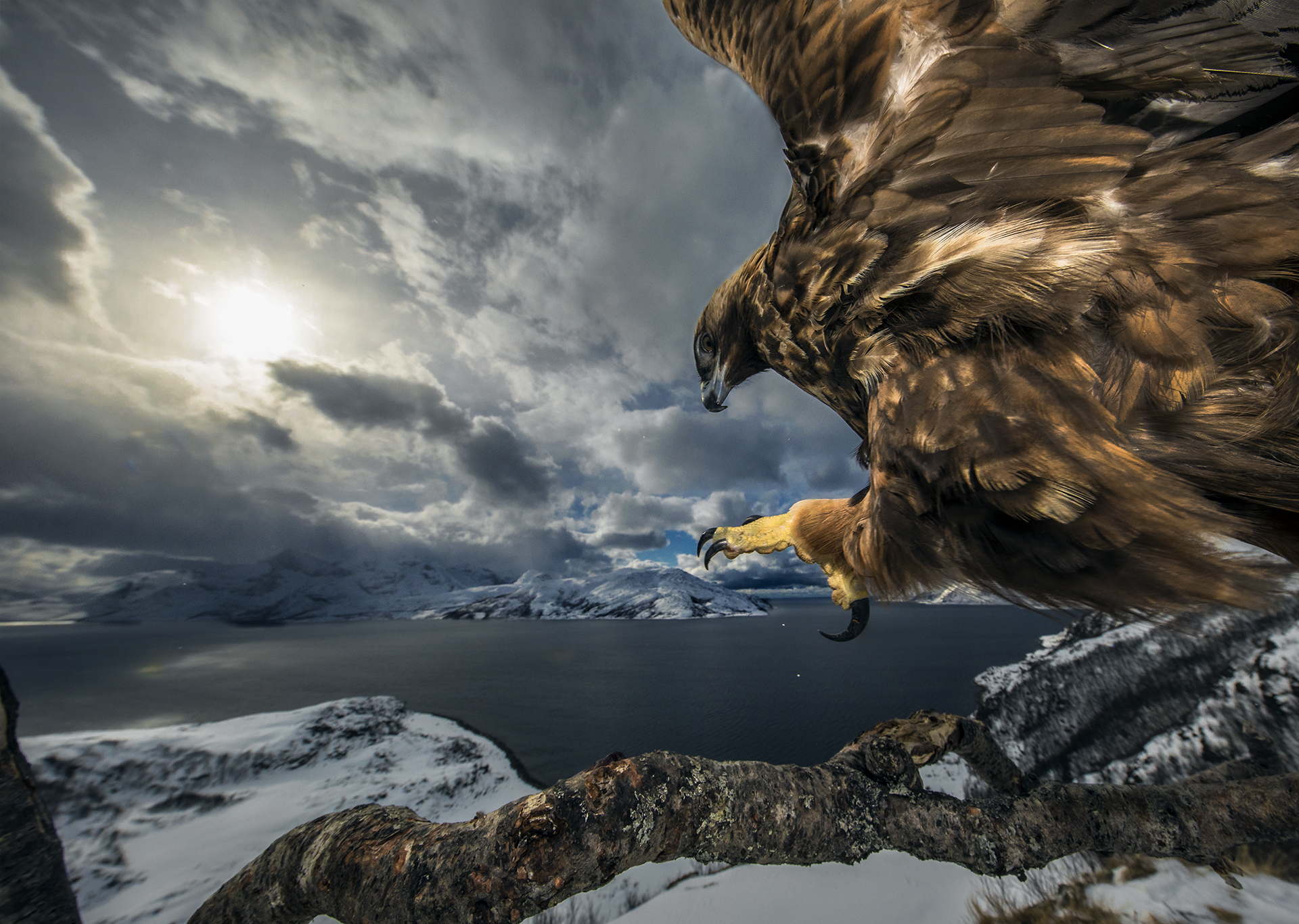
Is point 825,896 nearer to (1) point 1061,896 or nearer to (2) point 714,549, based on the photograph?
(1) point 1061,896

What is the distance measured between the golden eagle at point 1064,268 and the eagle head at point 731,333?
836mm

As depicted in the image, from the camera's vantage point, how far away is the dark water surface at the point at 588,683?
13.3m

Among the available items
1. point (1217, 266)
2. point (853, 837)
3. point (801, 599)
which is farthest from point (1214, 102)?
point (801, 599)

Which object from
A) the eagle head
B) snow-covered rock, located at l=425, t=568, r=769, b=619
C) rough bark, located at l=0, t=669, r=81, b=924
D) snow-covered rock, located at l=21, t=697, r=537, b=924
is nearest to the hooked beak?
the eagle head

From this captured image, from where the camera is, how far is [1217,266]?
1.16m

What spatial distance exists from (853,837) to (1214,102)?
8.08 ft

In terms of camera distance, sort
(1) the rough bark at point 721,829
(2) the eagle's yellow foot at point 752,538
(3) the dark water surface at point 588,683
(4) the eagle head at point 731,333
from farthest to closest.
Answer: (3) the dark water surface at point 588,683, (4) the eagle head at point 731,333, (2) the eagle's yellow foot at point 752,538, (1) the rough bark at point 721,829

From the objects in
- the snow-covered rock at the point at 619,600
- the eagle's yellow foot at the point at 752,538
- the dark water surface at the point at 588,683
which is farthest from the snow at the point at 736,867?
the snow-covered rock at the point at 619,600

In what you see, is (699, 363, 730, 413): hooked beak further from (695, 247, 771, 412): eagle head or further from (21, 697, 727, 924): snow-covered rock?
(21, 697, 727, 924): snow-covered rock

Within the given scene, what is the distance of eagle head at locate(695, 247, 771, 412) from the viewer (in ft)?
8.69

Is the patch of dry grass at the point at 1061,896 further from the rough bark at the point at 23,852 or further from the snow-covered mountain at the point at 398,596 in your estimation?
the snow-covered mountain at the point at 398,596

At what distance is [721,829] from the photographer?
125 cm

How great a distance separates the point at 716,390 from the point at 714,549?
5.60 feet

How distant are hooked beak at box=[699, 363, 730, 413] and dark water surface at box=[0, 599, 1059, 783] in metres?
2.27
